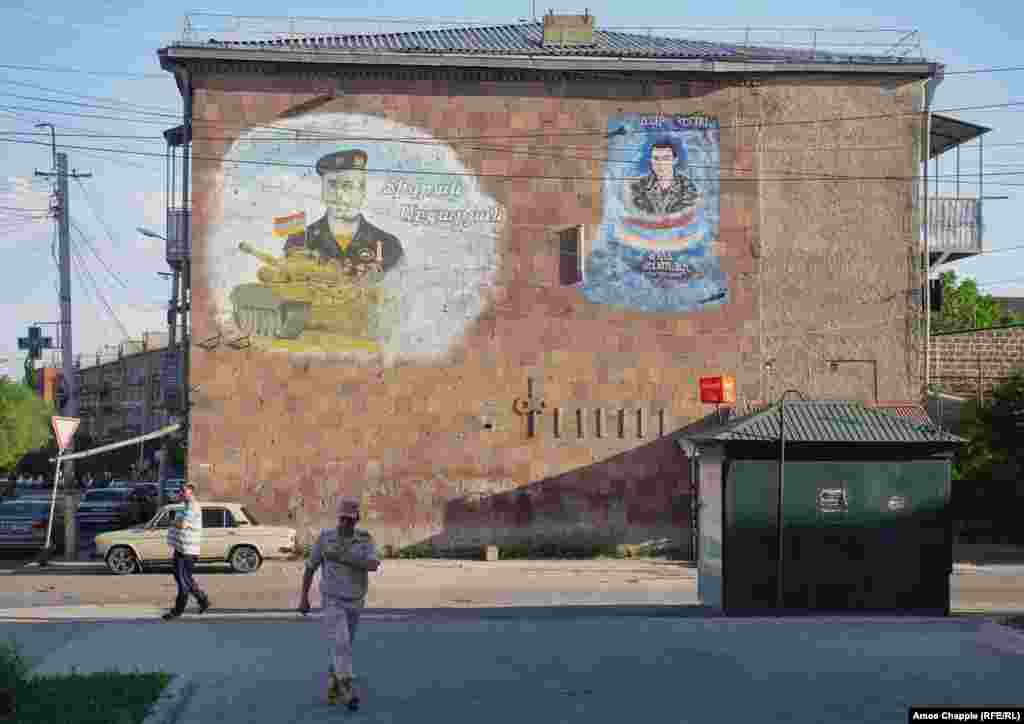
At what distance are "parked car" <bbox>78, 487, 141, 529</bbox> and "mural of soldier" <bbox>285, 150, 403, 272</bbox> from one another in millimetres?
13616

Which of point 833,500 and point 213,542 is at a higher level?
point 833,500

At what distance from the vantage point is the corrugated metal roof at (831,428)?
1797cm

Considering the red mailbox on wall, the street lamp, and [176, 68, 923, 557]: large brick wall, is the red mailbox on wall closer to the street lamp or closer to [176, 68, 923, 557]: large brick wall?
[176, 68, 923, 557]: large brick wall

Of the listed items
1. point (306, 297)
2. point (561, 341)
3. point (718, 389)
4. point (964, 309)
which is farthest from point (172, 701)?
point (964, 309)

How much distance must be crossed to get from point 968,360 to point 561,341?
42.0 ft

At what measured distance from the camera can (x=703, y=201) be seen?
3159 centimetres

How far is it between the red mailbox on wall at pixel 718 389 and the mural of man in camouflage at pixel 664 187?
4.06 meters

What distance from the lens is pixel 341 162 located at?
30.7 meters

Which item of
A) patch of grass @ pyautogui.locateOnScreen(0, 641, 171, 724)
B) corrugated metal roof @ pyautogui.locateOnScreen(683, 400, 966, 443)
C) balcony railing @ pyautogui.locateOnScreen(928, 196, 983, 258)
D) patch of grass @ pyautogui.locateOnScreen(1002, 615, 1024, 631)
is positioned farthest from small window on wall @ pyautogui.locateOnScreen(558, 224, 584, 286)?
patch of grass @ pyautogui.locateOnScreen(0, 641, 171, 724)

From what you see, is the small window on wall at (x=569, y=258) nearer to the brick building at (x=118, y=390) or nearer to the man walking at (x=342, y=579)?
the man walking at (x=342, y=579)

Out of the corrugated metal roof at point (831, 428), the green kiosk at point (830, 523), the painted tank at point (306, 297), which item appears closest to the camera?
the green kiosk at point (830, 523)

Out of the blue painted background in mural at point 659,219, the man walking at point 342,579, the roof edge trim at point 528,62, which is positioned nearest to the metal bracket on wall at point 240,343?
the roof edge trim at point 528,62

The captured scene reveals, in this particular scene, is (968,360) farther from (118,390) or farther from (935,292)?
(118,390)

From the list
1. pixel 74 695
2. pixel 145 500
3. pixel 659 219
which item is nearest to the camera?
pixel 74 695
